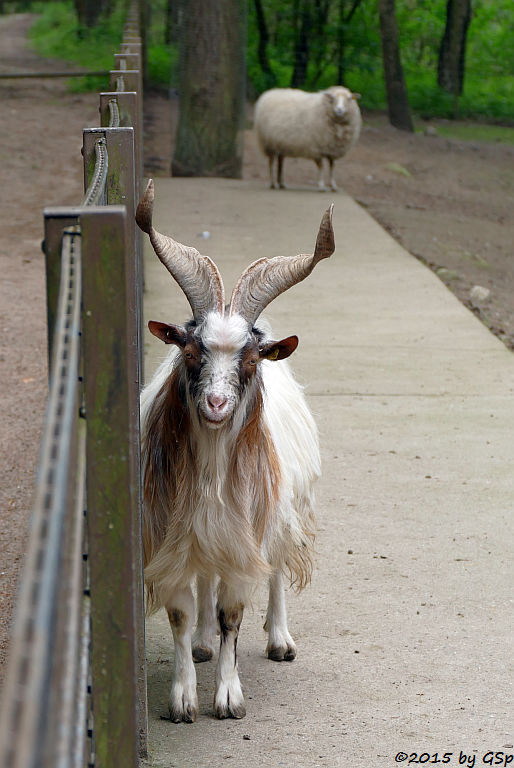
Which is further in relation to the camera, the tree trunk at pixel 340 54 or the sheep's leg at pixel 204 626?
the tree trunk at pixel 340 54

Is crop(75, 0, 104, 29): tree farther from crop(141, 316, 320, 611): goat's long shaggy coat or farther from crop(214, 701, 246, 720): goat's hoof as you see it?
crop(214, 701, 246, 720): goat's hoof

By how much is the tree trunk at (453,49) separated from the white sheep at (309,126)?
9.84 meters

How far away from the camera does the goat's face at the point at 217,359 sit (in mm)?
3334

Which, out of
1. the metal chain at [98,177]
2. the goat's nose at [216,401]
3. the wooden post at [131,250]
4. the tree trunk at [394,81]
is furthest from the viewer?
the tree trunk at [394,81]

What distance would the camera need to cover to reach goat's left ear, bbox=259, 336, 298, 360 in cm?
356

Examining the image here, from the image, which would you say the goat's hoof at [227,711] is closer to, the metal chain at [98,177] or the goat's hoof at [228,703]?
the goat's hoof at [228,703]

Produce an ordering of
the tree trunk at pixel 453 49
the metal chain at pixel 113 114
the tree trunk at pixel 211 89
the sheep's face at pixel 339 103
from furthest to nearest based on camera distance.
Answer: the tree trunk at pixel 453 49 → the tree trunk at pixel 211 89 → the sheep's face at pixel 339 103 → the metal chain at pixel 113 114

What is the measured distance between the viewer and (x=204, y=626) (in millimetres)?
4160

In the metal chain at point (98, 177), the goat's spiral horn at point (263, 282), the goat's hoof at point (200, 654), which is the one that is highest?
the metal chain at point (98, 177)

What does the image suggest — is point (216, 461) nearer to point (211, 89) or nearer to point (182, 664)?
point (182, 664)

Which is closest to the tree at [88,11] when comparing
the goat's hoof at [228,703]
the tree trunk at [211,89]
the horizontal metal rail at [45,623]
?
the tree trunk at [211,89]

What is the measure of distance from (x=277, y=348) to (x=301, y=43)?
1989cm

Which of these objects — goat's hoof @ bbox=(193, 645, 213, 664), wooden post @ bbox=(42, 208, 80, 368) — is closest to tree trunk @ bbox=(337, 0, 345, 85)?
goat's hoof @ bbox=(193, 645, 213, 664)

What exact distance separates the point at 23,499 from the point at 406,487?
200 cm
